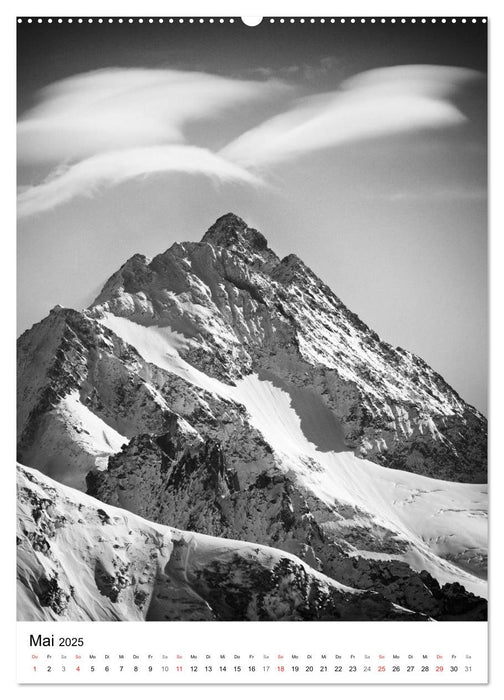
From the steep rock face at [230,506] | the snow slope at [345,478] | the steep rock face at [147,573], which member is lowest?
the steep rock face at [147,573]

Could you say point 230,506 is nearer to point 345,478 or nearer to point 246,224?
point 345,478

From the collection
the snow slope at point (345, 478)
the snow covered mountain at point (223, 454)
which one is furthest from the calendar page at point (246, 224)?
the snow slope at point (345, 478)

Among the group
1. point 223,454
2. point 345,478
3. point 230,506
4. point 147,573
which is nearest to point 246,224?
point 147,573

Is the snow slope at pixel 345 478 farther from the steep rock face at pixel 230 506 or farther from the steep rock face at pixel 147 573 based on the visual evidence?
the steep rock face at pixel 147 573

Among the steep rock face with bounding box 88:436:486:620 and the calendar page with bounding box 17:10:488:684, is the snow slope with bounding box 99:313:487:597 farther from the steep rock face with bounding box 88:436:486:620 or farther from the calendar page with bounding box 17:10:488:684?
the calendar page with bounding box 17:10:488:684

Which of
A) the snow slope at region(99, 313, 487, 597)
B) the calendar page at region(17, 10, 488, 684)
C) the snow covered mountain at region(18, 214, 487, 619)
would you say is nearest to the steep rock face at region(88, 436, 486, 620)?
the snow covered mountain at region(18, 214, 487, 619)

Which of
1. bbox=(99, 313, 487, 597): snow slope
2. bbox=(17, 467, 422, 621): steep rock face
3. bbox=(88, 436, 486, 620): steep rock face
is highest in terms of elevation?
bbox=(99, 313, 487, 597): snow slope

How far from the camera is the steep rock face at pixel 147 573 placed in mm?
74312

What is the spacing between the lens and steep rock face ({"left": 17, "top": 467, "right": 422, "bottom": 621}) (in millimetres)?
74312

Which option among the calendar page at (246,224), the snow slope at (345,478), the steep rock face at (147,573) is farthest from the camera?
the snow slope at (345,478)
